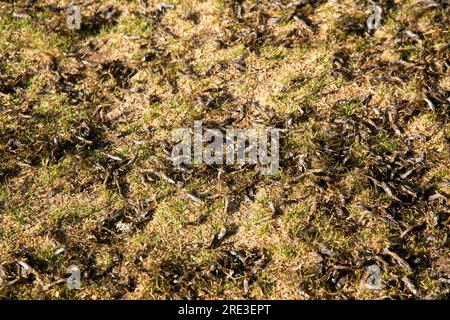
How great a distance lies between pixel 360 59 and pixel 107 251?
4052 mm

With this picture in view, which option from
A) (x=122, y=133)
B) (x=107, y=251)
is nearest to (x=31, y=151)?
(x=122, y=133)

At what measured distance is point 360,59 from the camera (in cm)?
828

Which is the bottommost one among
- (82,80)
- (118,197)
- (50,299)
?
(50,299)

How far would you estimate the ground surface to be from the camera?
259 inches

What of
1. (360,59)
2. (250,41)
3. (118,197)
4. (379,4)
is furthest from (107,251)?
(379,4)

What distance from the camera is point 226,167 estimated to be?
7.36 meters

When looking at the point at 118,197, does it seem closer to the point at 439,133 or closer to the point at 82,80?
the point at 82,80

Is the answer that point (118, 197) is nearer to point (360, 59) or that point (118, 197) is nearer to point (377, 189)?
point (377, 189)

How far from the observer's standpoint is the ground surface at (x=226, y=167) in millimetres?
6570

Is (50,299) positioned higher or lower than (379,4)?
lower

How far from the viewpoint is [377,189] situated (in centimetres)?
704
